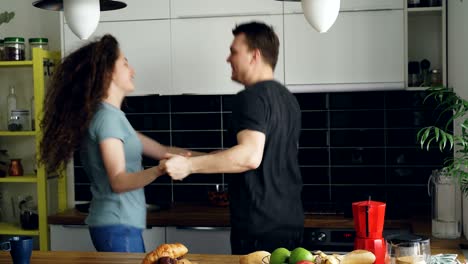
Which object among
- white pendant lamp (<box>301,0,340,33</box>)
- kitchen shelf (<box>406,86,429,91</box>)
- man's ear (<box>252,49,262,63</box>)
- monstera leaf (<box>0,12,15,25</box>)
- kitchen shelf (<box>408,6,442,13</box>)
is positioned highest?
monstera leaf (<box>0,12,15,25</box>)

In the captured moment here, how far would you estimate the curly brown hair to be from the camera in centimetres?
265

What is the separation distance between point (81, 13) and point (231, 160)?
0.80 m

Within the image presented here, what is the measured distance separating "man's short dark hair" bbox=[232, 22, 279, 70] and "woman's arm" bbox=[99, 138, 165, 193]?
67cm

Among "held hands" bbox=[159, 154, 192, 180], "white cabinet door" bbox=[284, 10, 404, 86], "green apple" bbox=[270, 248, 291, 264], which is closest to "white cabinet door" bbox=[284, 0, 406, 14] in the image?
"white cabinet door" bbox=[284, 10, 404, 86]

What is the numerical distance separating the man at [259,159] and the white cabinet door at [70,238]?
135 cm

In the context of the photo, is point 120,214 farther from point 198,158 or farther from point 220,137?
point 220,137

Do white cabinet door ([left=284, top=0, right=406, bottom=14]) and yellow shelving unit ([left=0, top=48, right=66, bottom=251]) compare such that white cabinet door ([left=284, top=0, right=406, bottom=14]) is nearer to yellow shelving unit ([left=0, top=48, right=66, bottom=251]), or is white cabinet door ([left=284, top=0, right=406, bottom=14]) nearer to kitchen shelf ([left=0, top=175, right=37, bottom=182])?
yellow shelving unit ([left=0, top=48, right=66, bottom=251])

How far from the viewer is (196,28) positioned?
3.94 meters

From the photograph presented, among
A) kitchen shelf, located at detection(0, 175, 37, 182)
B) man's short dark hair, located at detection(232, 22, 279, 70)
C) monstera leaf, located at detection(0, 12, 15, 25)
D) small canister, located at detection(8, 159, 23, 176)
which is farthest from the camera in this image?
monstera leaf, located at detection(0, 12, 15, 25)

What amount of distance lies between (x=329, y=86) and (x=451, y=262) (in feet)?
6.11

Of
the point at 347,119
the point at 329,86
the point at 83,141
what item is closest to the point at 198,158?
the point at 83,141

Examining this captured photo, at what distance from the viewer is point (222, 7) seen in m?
3.91

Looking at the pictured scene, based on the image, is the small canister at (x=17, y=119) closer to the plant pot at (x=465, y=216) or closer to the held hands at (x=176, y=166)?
the held hands at (x=176, y=166)

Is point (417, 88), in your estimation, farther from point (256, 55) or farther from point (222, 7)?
point (256, 55)
